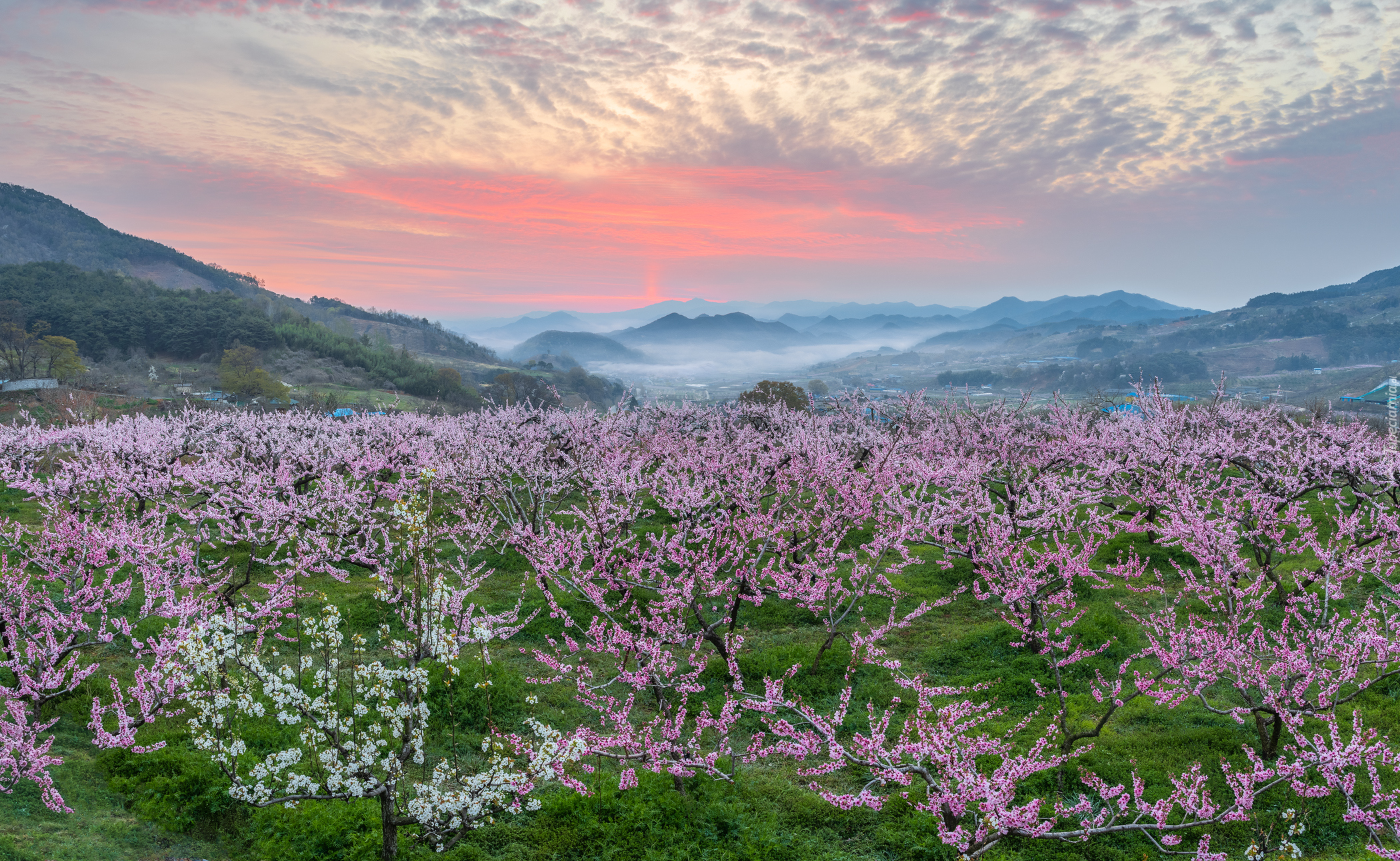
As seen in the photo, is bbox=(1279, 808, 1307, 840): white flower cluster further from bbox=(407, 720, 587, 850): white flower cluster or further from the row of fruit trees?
bbox=(407, 720, 587, 850): white flower cluster

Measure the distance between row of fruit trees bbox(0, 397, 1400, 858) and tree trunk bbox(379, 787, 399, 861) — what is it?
0.04 metres

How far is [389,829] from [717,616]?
30.5 ft

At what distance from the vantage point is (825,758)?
10250 millimetres

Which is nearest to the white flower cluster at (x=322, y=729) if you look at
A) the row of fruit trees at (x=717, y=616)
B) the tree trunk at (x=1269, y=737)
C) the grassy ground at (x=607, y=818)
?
the row of fruit trees at (x=717, y=616)

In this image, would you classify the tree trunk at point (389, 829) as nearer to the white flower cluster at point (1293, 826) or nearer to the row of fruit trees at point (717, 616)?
Result: the row of fruit trees at point (717, 616)

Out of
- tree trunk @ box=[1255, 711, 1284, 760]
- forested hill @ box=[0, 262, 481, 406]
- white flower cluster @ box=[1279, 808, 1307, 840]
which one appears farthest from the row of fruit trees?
forested hill @ box=[0, 262, 481, 406]

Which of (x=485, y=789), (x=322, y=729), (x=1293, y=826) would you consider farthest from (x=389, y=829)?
(x=1293, y=826)

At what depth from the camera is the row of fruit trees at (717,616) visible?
728 centimetres

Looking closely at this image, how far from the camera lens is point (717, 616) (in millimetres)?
15742

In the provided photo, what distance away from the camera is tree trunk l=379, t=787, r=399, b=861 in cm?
710

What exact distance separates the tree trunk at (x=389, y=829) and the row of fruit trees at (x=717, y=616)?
0.14 ft

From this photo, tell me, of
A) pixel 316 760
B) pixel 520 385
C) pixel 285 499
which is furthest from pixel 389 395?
pixel 316 760

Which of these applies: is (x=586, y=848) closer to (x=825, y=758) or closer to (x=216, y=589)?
(x=825, y=758)

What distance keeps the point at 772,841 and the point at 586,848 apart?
2.05m
